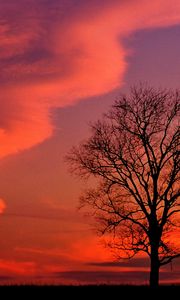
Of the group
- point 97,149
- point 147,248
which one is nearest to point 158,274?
point 147,248
